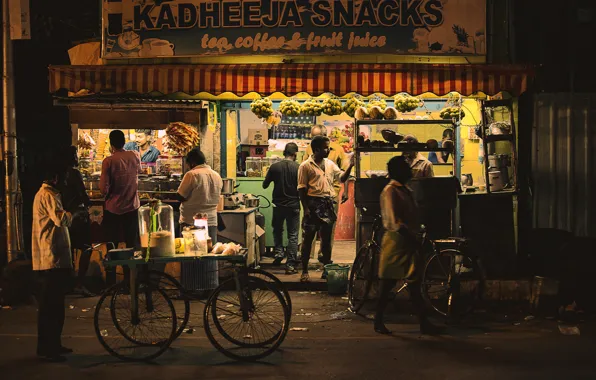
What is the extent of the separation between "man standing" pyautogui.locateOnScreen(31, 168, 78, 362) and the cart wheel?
0.46 metres

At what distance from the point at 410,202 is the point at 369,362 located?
213cm

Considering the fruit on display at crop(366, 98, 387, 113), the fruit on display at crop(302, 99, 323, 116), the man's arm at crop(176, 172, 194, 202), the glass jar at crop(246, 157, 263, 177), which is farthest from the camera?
the glass jar at crop(246, 157, 263, 177)

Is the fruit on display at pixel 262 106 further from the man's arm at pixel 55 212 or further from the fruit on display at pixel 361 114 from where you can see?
the man's arm at pixel 55 212

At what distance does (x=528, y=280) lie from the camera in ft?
34.5

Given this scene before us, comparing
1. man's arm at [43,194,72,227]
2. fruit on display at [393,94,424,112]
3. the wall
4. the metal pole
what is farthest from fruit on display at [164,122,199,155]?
the wall

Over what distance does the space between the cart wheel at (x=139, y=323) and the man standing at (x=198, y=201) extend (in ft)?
8.27

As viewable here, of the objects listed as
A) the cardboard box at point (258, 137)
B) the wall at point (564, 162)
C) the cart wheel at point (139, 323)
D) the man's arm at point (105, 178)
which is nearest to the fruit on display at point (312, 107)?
the cardboard box at point (258, 137)

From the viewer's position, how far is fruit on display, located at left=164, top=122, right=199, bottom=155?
12.2 m

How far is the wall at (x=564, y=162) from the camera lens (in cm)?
1071

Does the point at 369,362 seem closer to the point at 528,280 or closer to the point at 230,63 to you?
the point at 528,280

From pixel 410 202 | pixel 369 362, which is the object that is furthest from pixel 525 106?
pixel 369 362

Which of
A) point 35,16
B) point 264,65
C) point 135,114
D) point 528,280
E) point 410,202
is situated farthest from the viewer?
point 35,16

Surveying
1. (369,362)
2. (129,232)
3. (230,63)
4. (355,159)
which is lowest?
(369,362)

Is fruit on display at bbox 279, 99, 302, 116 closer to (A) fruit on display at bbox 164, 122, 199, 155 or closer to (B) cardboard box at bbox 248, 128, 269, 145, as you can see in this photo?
(A) fruit on display at bbox 164, 122, 199, 155
